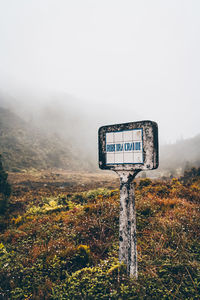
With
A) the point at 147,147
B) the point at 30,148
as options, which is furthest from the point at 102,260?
the point at 30,148

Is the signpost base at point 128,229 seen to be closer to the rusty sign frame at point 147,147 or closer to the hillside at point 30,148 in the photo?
the rusty sign frame at point 147,147

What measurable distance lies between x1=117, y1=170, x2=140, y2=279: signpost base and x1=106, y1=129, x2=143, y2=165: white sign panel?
24 centimetres

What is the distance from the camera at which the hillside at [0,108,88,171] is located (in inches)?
1816

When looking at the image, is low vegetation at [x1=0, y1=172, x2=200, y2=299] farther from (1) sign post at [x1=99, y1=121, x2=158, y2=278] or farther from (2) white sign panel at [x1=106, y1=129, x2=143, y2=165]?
(2) white sign panel at [x1=106, y1=129, x2=143, y2=165]

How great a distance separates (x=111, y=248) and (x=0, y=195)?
27.8 feet

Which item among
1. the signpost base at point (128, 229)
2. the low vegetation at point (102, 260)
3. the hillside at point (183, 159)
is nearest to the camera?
the low vegetation at point (102, 260)

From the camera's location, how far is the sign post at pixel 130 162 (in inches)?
A: 112

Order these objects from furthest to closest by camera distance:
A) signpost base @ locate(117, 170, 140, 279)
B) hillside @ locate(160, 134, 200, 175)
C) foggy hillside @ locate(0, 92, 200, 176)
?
foggy hillside @ locate(0, 92, 200, 176) → hillside @ locate(160, 134, 200, 175) → signpost base @ locate(117, 170, 140, 279)

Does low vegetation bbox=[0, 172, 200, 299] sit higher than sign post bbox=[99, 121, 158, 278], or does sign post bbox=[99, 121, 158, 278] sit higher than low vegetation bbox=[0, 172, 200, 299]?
sign post bbox=[99, 121, 158, 278]

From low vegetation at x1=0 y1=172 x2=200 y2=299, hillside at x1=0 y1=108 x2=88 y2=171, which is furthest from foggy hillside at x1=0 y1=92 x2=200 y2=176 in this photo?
low vegetation at x1=0 y1=172 x2=200 y2=299

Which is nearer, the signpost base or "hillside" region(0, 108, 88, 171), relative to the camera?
the signpost base

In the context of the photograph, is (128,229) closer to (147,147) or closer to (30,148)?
(147,147)

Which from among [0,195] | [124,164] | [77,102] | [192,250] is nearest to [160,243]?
[192,250]

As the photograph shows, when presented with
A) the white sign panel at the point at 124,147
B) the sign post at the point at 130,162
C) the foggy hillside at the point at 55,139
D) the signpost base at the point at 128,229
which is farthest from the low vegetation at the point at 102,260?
the foggy hillside at the point at 55,139
